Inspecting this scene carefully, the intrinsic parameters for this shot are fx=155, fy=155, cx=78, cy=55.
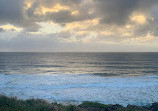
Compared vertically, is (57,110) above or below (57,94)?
above

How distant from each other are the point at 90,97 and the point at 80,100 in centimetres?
162

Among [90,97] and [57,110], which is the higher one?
[57,110]

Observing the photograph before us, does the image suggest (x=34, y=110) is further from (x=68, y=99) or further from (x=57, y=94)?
(x=57, y=94)

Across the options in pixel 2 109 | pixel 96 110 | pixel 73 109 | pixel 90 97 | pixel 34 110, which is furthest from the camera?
pixel 90 97

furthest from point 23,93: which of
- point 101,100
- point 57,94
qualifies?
point 101,100

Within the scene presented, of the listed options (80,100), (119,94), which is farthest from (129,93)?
(80,100)

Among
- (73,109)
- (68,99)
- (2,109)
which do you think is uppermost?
(2,109)

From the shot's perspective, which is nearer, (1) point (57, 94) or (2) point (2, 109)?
(2) point (2, 109)

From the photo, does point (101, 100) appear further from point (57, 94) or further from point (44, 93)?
point (44, 93)

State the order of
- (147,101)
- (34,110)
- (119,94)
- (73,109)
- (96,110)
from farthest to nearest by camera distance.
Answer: (119,94) → (147,101) → (96,110) → (73,109) → (34,110)

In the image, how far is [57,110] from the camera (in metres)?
9.57

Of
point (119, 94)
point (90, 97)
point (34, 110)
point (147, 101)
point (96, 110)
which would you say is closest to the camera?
point (34, 110)

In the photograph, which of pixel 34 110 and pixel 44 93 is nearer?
pixel 34 110

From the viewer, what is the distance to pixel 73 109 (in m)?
10.6
